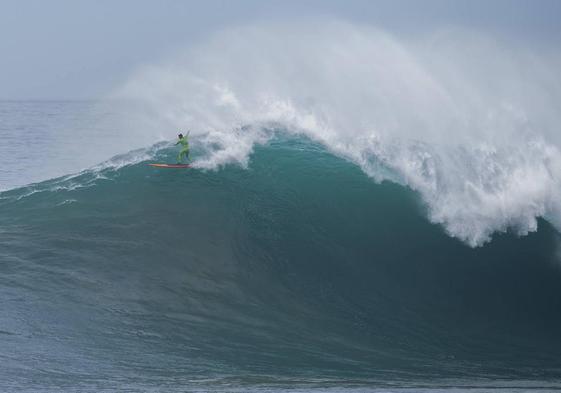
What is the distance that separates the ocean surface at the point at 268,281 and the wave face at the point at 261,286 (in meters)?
0.04

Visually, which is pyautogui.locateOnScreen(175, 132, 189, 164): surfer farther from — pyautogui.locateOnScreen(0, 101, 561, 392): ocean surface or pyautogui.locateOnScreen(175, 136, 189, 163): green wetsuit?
pyautogui.locateOnScreen(0, 101, 561, 392): ocean surface

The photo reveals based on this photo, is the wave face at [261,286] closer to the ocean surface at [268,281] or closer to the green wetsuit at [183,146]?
the ocean surface at [268,281]

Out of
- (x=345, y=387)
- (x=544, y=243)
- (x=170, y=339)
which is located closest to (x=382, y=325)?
(x=345, y=387)

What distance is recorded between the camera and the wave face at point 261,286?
10.4m

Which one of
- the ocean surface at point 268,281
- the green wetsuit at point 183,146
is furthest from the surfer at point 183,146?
the ocean surface at point 268,281

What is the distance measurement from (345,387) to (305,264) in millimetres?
4450

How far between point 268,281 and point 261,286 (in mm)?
221

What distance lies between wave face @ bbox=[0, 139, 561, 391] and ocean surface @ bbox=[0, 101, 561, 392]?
1.6 inches

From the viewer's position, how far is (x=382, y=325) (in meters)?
12.2

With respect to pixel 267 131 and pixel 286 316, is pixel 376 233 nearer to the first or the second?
pixel 286 316

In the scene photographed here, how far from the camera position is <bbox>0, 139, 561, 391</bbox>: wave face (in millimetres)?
10352

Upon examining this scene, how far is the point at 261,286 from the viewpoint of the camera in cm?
1306

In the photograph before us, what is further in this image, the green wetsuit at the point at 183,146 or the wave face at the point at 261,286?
the green wetsuit at the point at 183,146

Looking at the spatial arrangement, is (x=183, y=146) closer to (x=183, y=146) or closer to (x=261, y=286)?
(x=183, y=146)
